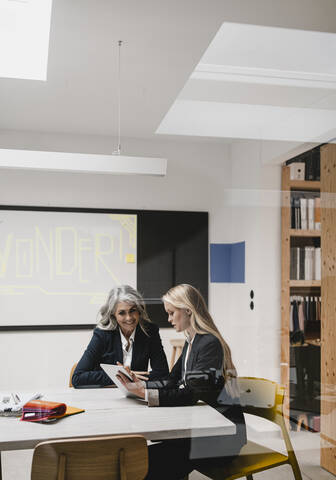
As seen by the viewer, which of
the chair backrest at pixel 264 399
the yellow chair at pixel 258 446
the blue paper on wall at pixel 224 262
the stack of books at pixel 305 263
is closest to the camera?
the blue paper on wall at pixel 224 262

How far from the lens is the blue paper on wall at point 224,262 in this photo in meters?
2.26

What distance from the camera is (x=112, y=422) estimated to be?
6.61 ft

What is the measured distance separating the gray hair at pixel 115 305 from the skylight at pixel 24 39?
106 centimetres

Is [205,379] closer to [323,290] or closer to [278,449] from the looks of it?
[278,449]

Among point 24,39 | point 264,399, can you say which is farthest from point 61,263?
point 264,399

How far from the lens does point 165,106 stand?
2396 mm

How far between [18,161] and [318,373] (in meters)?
2.04

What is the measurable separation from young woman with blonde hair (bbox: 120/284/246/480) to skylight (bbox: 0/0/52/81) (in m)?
1.24

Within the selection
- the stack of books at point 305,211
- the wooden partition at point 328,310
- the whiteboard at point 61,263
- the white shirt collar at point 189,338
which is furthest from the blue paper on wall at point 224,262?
the wooden partition at point 328,310

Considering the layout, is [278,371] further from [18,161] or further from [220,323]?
[18,161]

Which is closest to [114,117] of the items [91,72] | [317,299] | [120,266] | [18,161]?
[91,72]

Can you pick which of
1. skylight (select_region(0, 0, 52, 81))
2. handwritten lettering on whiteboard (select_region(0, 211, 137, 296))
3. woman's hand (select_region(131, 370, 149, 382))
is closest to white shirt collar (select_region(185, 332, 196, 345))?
woman's hand (select_region(131, 370, 149, 382))

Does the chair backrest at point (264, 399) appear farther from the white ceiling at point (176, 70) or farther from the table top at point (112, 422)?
the white ceiling at point (176, 70)

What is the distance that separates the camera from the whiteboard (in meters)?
2.10
